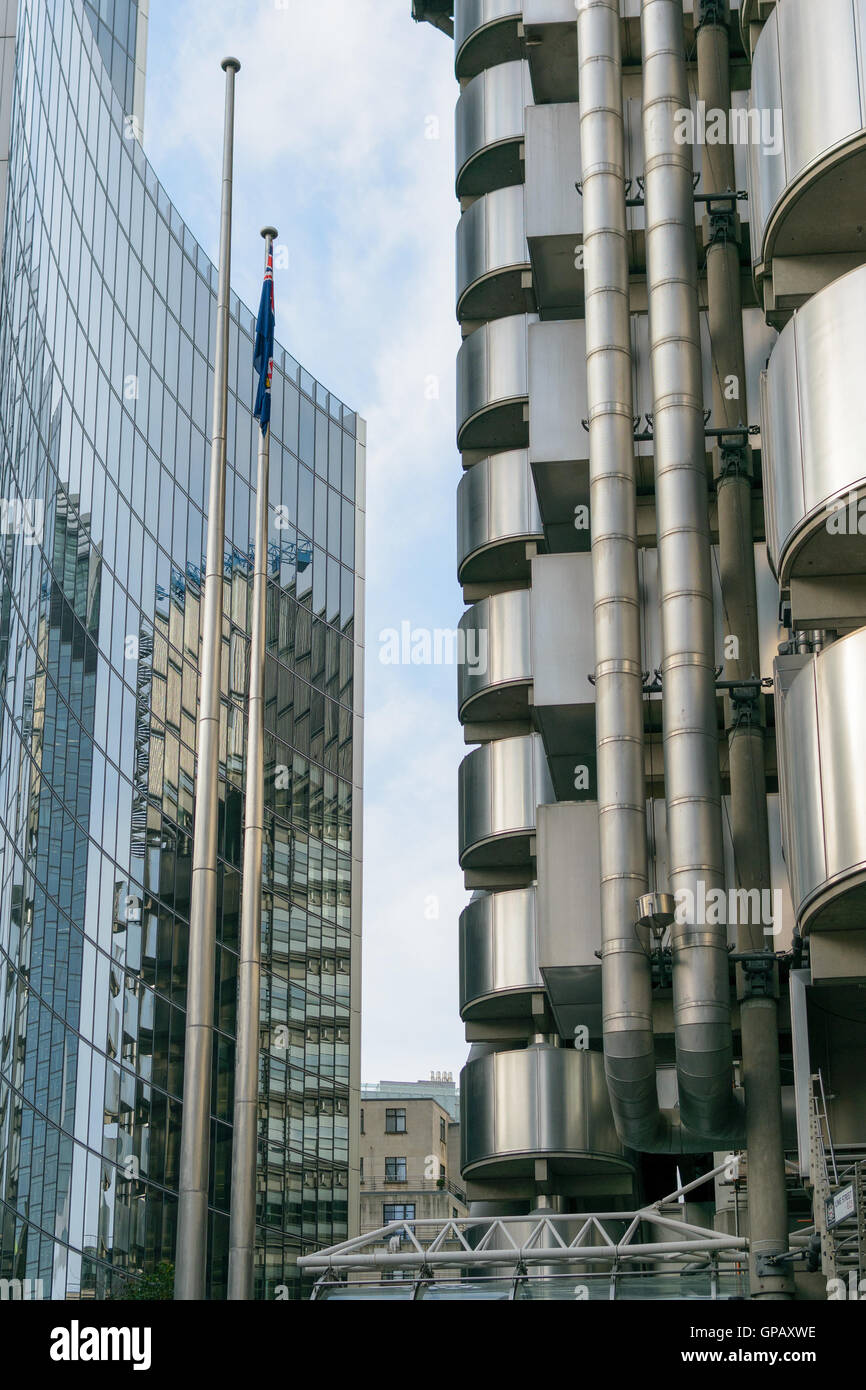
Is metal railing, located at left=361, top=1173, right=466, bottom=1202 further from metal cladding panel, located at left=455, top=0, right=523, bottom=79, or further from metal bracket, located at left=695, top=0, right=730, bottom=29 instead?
metal bracket, located at left=695, top=0, right=730, bottom=29

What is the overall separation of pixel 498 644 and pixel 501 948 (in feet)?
17.3

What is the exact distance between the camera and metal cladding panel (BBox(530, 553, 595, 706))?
27.9 meters

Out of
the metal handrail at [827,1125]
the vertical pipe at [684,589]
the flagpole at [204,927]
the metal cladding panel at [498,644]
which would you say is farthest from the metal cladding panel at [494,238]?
the metal handrail at [827,1125]

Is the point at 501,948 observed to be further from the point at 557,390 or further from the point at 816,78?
the point at 816,78

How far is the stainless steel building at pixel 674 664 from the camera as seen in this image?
2078 cm

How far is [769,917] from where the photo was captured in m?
23.8

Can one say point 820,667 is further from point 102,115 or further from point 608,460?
point 102,115

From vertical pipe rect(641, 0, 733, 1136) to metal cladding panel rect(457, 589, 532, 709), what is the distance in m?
7.06

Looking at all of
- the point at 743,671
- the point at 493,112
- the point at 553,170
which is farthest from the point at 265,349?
the point at 743,671

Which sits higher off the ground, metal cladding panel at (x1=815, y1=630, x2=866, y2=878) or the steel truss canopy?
metal cladding panel at (x1=815, y1=630, x2=866, y2=878)

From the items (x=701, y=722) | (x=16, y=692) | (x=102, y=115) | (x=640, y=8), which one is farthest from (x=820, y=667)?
(x=102, y=115)

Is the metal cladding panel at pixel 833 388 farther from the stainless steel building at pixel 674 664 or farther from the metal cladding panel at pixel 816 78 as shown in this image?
the metal cladding panel at pixel 816 78

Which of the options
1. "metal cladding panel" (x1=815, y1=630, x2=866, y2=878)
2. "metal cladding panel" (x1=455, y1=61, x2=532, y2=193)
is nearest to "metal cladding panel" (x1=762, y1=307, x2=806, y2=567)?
"metal cladding panel" (x1=815, y1=630, x2=866, y2=878)
